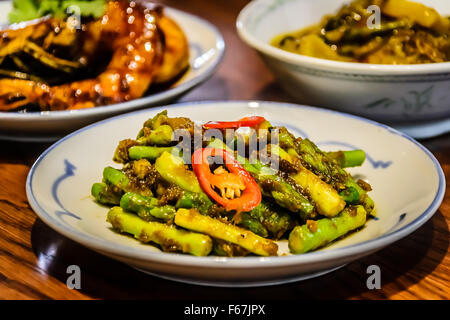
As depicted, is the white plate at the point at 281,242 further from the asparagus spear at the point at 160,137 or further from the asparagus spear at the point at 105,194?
the asparagus spear at the point at 160,137

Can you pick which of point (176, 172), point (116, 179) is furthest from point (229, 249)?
point (116, 179)

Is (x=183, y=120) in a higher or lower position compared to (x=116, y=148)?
higher

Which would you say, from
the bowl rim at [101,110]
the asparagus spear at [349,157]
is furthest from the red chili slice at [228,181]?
the bowl rim at [101,110]

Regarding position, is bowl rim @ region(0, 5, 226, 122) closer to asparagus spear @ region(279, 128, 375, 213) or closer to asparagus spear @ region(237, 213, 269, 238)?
asparagus spear @ region(279, 128, 375, 213)

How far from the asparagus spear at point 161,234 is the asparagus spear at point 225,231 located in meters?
0.02

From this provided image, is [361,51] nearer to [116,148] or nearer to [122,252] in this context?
[116,148]

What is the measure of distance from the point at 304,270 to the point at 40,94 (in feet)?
4.60

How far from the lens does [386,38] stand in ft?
7.78

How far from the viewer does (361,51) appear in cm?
238

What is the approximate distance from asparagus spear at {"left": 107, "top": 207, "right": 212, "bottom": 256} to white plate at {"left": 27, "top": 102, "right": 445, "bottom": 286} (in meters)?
0.03

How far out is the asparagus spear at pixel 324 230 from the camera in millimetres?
1344

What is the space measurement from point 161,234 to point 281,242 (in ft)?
1.05

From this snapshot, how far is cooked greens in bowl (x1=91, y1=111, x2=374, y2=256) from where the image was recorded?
1362 mm

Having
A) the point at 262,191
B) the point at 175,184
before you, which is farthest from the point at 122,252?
the point at 262,191
